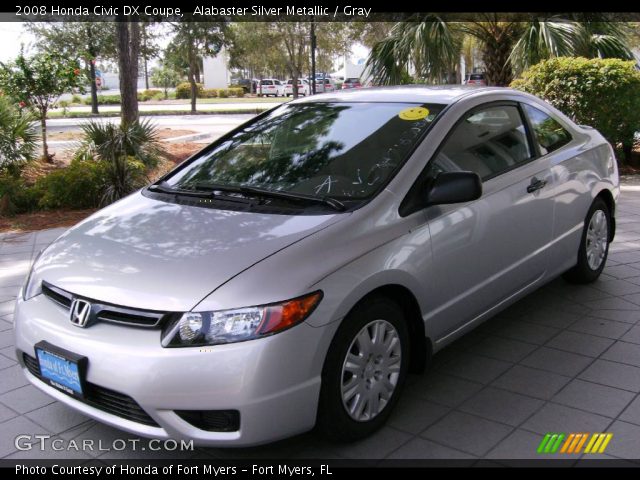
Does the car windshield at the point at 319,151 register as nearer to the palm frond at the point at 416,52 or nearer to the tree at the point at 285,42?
the palm frond at the point at 416,52

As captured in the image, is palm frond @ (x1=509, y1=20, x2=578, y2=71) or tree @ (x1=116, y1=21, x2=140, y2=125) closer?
palm frond @ (x1=509, y1=20, x2=578, y2=71)

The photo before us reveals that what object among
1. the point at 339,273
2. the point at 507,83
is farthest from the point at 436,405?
the point at 507,83

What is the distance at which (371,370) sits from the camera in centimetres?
313

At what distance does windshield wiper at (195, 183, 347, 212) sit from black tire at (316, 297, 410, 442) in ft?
1.76

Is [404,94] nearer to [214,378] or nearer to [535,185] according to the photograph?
[535,185]

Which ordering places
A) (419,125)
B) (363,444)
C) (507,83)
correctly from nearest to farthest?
(363,444) → (419,125) → (507,83)

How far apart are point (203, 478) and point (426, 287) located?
55.6 inches

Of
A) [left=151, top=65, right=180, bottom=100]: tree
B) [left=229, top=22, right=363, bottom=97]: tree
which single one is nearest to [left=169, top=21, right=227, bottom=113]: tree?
[left=229, top=22, right=363, bottom=97]: tree

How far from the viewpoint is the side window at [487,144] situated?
12.4 feet

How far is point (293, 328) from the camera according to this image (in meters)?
2.73

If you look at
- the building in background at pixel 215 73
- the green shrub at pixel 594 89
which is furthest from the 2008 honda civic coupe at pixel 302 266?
the building in background at pixel 215 73

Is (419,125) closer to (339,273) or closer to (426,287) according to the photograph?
(426,287)

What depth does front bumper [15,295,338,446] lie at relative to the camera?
2.66 metres

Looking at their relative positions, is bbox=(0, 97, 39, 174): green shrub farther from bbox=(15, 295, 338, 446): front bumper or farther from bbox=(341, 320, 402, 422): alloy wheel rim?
bbox=(341, 320, 402, 422): alloy wheel rim
